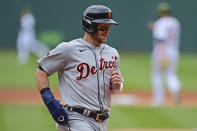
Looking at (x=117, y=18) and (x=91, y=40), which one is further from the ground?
(x=91, y=40)

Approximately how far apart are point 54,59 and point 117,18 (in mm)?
21112

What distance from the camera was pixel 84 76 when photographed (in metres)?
4.58

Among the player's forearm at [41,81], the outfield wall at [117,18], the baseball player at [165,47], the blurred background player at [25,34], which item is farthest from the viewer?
the outfield wall at [117,18]

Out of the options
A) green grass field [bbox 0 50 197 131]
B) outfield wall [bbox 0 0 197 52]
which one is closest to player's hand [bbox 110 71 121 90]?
green grass field [bbox 0 50 197 131]

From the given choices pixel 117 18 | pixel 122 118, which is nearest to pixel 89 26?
pixel 122 118

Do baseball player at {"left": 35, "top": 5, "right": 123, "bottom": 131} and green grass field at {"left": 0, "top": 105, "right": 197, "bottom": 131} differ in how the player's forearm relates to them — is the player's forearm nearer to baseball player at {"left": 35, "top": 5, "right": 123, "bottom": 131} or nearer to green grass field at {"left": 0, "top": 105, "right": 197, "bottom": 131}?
baseball player at {"left": 35, "top": 5, "right": 123, "bottom": 131}

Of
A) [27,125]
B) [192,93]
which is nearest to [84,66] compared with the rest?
[27,125]

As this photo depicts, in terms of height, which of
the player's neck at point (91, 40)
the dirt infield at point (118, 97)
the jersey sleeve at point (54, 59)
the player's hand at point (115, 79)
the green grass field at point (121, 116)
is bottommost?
the dirt infield at point (118, 97)

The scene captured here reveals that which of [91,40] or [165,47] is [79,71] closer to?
[91,40]

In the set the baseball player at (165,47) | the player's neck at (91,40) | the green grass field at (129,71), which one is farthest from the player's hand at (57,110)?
the green grass field at (129,71)

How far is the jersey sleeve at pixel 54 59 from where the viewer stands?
14.9ft

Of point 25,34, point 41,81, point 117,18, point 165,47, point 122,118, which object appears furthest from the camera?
point 117,18

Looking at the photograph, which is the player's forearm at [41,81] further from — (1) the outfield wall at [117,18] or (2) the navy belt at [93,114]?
(1) the outfield wall at [117,18]

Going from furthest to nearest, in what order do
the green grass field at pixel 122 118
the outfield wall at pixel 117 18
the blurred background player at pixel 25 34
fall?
1. the outfield wall at pixel 117 18
2. the blurred background player at pixel 25 34
3. the green grass field at pixel 122 118
